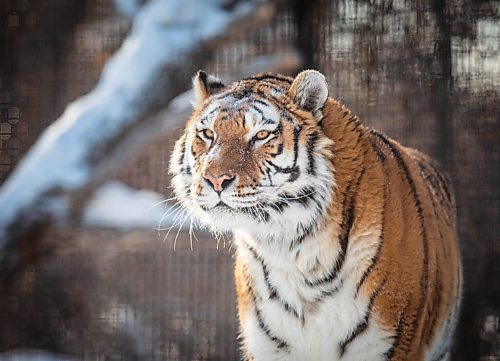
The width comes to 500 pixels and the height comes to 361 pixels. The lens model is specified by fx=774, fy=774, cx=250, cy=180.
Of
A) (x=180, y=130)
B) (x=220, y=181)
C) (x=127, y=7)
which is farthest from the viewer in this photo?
(x=127, y=7)

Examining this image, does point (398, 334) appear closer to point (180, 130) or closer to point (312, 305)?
point (312, 305)

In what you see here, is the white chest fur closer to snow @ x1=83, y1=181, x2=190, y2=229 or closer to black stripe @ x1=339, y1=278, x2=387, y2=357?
black stripe @ x1=339, y1=278, x2=387, y2=357

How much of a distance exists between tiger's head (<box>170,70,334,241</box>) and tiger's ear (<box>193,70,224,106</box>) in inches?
4.4

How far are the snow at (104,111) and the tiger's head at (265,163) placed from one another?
1.22 metres

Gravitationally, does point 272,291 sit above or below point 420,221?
below

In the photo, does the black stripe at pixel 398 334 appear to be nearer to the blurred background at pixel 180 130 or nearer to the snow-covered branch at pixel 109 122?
the blurred background at pixel 180 130

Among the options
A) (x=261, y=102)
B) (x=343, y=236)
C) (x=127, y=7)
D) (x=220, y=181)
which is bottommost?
(x=343, y=236)

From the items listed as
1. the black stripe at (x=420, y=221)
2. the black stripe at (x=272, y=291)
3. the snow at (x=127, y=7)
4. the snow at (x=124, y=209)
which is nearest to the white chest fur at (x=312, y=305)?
the black stripe at (x=272, y=291)

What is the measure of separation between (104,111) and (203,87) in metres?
1.13

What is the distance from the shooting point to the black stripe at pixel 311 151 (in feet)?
5.39

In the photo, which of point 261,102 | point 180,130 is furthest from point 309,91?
point 180,130

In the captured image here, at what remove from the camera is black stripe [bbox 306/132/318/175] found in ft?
5.39

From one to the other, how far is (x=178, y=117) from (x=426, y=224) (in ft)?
4.63

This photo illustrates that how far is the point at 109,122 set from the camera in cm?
287
